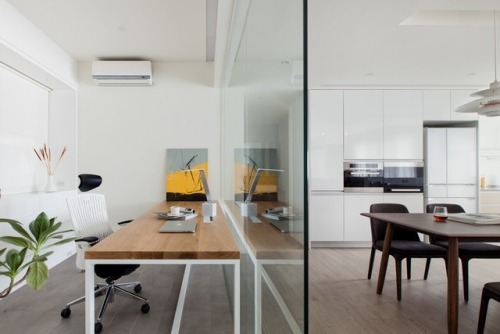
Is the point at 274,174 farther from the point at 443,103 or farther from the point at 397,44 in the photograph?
the point at 443,103

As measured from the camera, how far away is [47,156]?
167 inches

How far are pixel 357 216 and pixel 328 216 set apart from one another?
47 centimetres

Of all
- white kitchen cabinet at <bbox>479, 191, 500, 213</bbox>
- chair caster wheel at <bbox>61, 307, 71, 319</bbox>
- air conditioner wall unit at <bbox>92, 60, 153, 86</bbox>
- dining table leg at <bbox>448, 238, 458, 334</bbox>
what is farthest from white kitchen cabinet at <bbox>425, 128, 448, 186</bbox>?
chair caster wheel at <bbox>61, 307, 71, 319</bbox>

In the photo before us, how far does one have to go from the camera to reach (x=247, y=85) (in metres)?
2.06

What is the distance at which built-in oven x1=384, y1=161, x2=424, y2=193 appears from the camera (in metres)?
4.81

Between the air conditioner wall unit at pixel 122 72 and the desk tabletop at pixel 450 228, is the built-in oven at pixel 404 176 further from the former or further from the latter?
the air conditioner wall unit at pixel 122 72

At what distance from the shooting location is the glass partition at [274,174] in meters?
0.82

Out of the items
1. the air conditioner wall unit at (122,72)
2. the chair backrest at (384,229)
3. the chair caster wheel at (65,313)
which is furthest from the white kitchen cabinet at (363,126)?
the chair caster wheel at (65,313)

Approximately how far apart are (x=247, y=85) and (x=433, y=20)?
216 cm

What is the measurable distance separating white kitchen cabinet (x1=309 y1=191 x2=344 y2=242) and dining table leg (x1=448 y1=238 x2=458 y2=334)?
2563 mm

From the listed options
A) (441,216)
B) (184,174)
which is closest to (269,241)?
(441,216)

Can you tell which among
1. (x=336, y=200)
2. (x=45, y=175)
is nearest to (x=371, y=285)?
(x=336, y=200)

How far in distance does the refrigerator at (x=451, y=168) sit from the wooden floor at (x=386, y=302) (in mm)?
1106

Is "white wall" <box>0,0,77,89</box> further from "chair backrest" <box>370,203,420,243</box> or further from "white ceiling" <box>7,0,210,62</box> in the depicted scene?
"chair backrest" <box>370,203,420,243</box>
